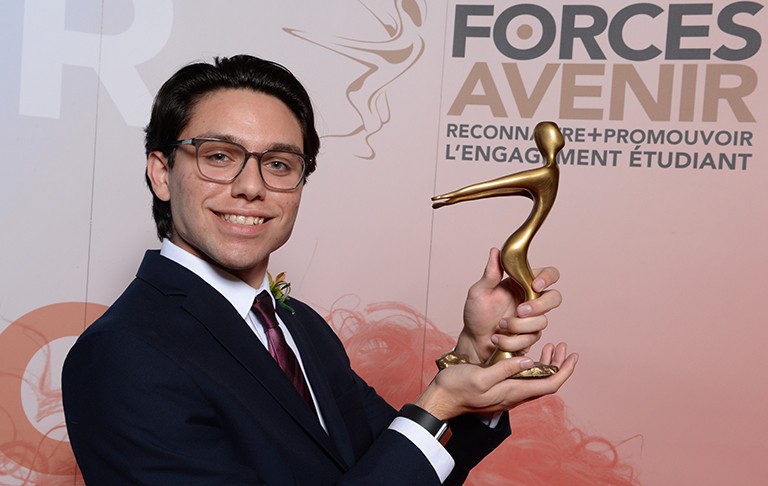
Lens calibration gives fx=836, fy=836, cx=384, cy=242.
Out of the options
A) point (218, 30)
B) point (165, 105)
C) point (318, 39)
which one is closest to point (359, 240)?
point (318, 39)

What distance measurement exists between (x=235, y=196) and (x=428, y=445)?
496 mm

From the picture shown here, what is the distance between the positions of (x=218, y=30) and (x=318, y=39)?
1.04 feet

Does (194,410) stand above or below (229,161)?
below

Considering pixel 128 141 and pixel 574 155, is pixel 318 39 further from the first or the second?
pixel 574 155

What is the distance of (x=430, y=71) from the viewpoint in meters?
2.53

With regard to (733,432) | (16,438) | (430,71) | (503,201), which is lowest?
(16,438)

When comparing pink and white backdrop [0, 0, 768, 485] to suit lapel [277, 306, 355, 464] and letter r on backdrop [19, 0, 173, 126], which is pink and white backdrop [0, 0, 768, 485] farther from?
suit lapel [277, 306, 355, 464]

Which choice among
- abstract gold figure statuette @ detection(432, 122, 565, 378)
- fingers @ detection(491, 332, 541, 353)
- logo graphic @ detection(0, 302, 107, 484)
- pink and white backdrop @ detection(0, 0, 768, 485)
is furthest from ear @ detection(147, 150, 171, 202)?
logo graphic @ detection(0, 302, 107, 484)

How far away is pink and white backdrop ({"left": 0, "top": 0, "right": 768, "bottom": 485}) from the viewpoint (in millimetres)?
2363

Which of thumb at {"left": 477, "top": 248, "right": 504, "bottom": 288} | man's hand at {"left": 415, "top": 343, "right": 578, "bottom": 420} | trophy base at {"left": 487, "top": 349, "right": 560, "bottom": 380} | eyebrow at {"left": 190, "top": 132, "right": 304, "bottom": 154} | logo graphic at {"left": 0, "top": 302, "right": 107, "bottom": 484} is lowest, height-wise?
logo graphic at {"left": 0, "top": 302, "right": 107, "bottom": 484}

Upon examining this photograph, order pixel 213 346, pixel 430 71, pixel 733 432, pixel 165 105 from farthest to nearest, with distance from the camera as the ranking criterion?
pixel 430 71
pixel 733 432
pixel 165 105
pixel 213 346

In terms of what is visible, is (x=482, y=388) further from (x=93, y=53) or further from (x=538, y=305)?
(x=93, y=53)

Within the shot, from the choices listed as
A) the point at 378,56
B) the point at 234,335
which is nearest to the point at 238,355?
the point at 234,335

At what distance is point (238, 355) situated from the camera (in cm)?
124
